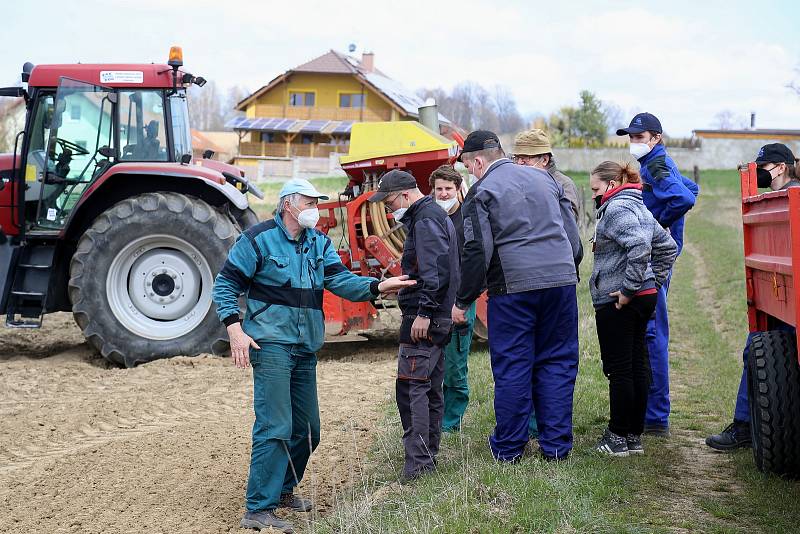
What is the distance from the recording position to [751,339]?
18.1 ft

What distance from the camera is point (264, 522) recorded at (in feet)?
15.9

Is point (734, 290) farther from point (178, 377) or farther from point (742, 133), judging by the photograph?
point (742, 133)

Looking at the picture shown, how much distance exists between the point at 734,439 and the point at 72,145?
260 inches

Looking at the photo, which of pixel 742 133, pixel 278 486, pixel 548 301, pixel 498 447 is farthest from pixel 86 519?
pixel 742 133

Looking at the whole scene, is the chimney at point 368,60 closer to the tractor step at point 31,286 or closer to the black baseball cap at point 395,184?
the tractor step at point 31,286

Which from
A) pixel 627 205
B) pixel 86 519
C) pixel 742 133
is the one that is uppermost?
pixel 742 133

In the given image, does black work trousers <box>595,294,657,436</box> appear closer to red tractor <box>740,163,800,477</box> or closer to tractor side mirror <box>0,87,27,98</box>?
red tractor <box>740,163,800,477</box>

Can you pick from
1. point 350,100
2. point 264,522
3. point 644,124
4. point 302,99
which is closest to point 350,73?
point 350,100

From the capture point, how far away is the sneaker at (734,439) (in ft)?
19.9

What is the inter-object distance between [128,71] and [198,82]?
702 mm

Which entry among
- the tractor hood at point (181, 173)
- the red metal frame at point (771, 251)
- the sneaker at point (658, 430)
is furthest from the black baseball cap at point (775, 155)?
the tractor hood at point (181, 173)

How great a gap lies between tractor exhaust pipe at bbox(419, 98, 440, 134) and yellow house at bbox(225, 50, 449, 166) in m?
44.4

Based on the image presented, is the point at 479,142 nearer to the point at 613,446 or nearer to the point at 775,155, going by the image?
the point at 613,446

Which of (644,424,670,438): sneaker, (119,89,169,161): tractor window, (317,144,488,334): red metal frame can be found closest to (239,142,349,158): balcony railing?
(119,89,169,161): tractor window
